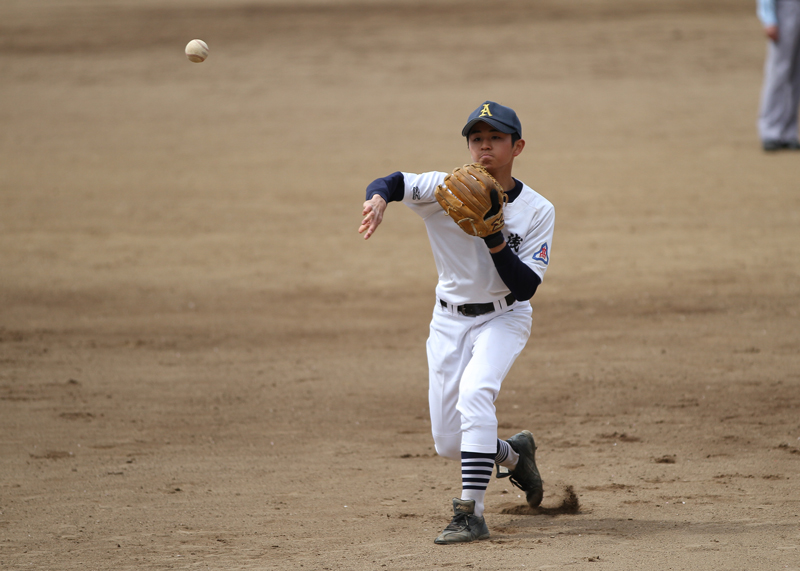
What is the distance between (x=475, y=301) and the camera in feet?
13.0

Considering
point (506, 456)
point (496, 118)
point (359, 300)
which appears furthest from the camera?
point (359, 300)

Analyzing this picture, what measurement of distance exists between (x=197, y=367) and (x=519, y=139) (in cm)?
363

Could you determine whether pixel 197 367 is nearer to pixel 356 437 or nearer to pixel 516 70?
pixel 356 437

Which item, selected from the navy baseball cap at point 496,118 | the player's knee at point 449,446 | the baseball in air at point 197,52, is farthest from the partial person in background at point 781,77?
the player's knee at point 449,446

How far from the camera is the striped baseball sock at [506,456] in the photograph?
4102 millimetres

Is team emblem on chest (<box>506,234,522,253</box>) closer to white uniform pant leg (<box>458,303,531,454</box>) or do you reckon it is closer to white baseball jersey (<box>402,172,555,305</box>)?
white baseball jersey (<box>402,172,555,305</box>)

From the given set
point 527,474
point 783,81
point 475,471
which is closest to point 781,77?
point 783,81

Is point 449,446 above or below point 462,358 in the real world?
below

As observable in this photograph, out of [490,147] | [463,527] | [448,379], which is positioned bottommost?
[463,527]

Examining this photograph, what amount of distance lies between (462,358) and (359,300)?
461cm

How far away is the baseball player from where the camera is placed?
377 cm

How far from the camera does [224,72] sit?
55.2 feet

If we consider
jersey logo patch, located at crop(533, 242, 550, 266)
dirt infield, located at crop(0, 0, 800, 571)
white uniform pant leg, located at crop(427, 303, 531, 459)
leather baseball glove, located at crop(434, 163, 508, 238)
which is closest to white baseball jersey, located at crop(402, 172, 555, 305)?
jersey logo patch, located at crop(533, 242, 550, 266)

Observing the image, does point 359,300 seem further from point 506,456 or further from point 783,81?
point 783,81
